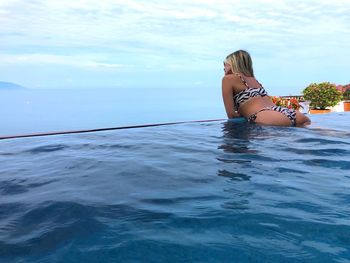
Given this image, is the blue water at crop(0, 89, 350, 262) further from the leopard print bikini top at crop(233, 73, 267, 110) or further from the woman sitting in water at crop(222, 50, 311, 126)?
the leopard print bikini top at crop(233, 73, 267, 110)

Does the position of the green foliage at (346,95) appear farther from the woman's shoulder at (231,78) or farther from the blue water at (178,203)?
the blue water at (178,203)

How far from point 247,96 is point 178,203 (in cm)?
340

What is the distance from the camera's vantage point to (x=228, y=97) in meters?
5.43

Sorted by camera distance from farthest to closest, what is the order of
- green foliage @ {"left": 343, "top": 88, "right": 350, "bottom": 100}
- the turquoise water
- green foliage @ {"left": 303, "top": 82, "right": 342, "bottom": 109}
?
1. the turquoise water
2. green foliage @ {"left": 343, "top": 88, "right": 350, "bottom": 100}
3. green foliage @ {"left": 303, "top": 82, "right": 342, "bottom": 109}

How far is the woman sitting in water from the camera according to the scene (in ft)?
17.4

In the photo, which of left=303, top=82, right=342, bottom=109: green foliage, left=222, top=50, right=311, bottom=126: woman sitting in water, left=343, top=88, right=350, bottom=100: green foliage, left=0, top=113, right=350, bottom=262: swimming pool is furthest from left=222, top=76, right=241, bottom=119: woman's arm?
left=343, top=88, right=350, bottom=100: green foliage

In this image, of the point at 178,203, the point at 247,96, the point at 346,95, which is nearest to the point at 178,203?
the point at 178,203

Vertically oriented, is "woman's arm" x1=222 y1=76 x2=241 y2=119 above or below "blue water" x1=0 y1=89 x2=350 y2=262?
above

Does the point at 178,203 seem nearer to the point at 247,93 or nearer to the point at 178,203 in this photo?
the point at 178,203

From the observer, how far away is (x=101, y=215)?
220 centimetres

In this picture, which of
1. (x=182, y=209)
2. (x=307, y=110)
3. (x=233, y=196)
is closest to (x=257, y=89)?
(x=233, y=196)

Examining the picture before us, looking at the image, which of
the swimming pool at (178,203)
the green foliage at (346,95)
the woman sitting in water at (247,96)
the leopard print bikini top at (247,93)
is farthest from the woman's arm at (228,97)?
the green foliage at (346,95)

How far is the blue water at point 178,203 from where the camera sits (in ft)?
5.90

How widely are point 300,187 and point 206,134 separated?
2.68 meters
